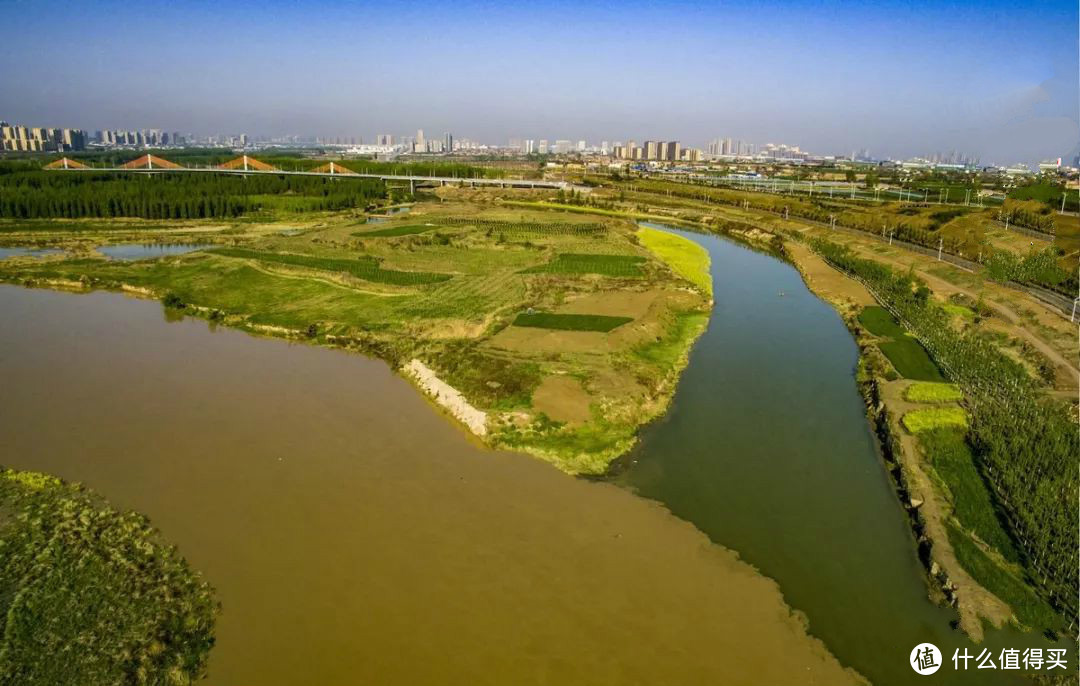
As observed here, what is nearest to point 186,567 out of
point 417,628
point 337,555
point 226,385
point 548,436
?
point 337,555

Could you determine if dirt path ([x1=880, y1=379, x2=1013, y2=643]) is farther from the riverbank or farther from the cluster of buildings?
the cluster of buildings

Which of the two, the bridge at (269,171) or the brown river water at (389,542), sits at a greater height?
the bridge at (269,171)

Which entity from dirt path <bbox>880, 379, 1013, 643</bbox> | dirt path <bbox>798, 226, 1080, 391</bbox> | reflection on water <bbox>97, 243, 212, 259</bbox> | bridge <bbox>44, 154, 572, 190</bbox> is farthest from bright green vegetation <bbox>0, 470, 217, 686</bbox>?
bridge <bbox>44, 154, 572, 190</bbox>

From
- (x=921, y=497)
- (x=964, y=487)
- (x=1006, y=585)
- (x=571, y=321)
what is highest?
(x=571, y=321)

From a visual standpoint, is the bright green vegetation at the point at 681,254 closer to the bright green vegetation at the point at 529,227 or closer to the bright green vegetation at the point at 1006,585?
the bright green vegetation at the point at 529,227

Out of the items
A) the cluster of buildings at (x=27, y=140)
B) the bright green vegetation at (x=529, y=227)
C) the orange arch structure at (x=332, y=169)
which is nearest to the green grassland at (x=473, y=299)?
the bright green vegetation at (x=529, y=227)

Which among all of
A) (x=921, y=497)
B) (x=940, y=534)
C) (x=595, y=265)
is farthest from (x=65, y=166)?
(x=940, y=534)

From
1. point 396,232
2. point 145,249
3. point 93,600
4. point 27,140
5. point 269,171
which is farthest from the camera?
point 27,140

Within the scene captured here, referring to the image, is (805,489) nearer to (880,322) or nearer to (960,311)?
(880,322)
